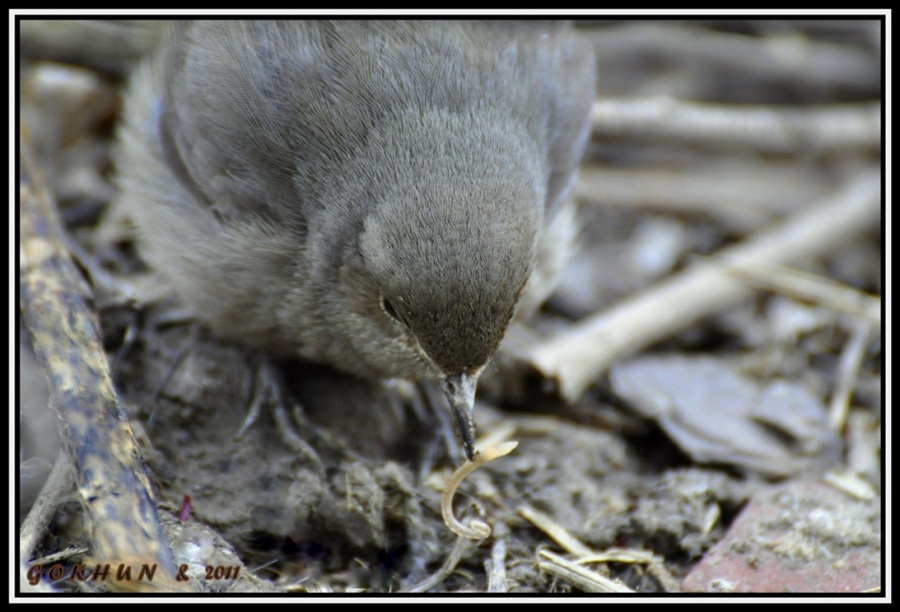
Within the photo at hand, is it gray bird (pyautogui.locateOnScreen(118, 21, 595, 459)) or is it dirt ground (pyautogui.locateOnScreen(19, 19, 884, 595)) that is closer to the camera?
gray bird (pyautogui.locateOnScreen(118, 21, 595, 459))

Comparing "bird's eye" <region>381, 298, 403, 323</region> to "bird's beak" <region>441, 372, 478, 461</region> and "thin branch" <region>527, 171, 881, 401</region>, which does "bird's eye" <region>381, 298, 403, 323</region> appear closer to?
"bird's beak" <region>441, 372, 478, 461</region>

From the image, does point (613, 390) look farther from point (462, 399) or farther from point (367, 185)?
point (367, 185)

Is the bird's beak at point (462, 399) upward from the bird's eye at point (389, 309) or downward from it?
downward

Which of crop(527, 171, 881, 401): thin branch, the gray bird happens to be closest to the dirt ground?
crop(527, 171, 881, 401): thin branch

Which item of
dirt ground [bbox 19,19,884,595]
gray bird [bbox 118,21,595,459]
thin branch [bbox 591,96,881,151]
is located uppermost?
gray bird [bbox 118,21,595,459]

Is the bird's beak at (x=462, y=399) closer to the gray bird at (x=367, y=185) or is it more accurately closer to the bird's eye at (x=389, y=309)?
the gray bird at (x=367, y=185)

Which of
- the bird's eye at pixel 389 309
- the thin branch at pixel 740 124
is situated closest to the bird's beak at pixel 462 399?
the bird's eye at pixel 389 309

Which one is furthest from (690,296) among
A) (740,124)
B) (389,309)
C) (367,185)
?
(367,185)

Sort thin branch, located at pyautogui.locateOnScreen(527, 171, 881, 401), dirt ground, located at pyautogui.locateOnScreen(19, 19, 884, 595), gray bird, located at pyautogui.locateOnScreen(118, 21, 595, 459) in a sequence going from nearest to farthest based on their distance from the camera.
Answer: gray bird, located at pyautogui.locateOnScreen(118, 21, 595, 459), dirt ground, located at pyautogui.locateOnScreen(19, 19, 884, 595), thin branch, located at pyautogui.locateOnScreen(527, 171, 881, 401)
